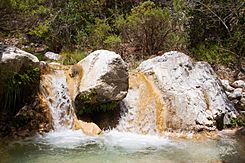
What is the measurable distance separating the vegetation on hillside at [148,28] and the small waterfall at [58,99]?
2.61 meters

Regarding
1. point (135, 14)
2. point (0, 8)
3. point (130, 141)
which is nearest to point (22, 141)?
point (130, 141)

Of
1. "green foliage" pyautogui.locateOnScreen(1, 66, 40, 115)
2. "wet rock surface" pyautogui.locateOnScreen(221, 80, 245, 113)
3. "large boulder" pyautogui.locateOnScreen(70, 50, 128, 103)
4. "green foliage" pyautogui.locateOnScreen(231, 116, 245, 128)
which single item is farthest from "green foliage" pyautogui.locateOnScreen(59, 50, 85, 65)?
"green foliage" pyautogui.locateOnScreen(231, 116, 245, 128)

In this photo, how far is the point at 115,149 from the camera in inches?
256

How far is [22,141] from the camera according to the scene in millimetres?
6746

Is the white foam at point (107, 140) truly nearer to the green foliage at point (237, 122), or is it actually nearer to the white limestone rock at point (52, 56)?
the green foliage at point (237, 122)

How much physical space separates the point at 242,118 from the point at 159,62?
2496 mm

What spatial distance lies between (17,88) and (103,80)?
1.75m

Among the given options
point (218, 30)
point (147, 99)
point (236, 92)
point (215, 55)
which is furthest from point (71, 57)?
point (218, 30)

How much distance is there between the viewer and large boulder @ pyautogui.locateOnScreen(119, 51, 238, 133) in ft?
26.3

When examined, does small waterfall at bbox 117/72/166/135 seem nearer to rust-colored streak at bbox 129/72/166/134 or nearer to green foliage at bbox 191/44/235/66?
rust-colored streak at bbox 129/72/166/134

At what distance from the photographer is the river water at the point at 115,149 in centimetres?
598

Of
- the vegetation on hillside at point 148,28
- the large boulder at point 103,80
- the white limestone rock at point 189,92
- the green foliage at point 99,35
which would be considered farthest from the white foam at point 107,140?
the green foliage at point 99,35

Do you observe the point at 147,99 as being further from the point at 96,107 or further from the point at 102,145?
the point at 102,145

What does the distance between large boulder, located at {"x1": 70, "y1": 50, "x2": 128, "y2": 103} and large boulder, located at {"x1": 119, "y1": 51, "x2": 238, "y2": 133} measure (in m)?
0.74
